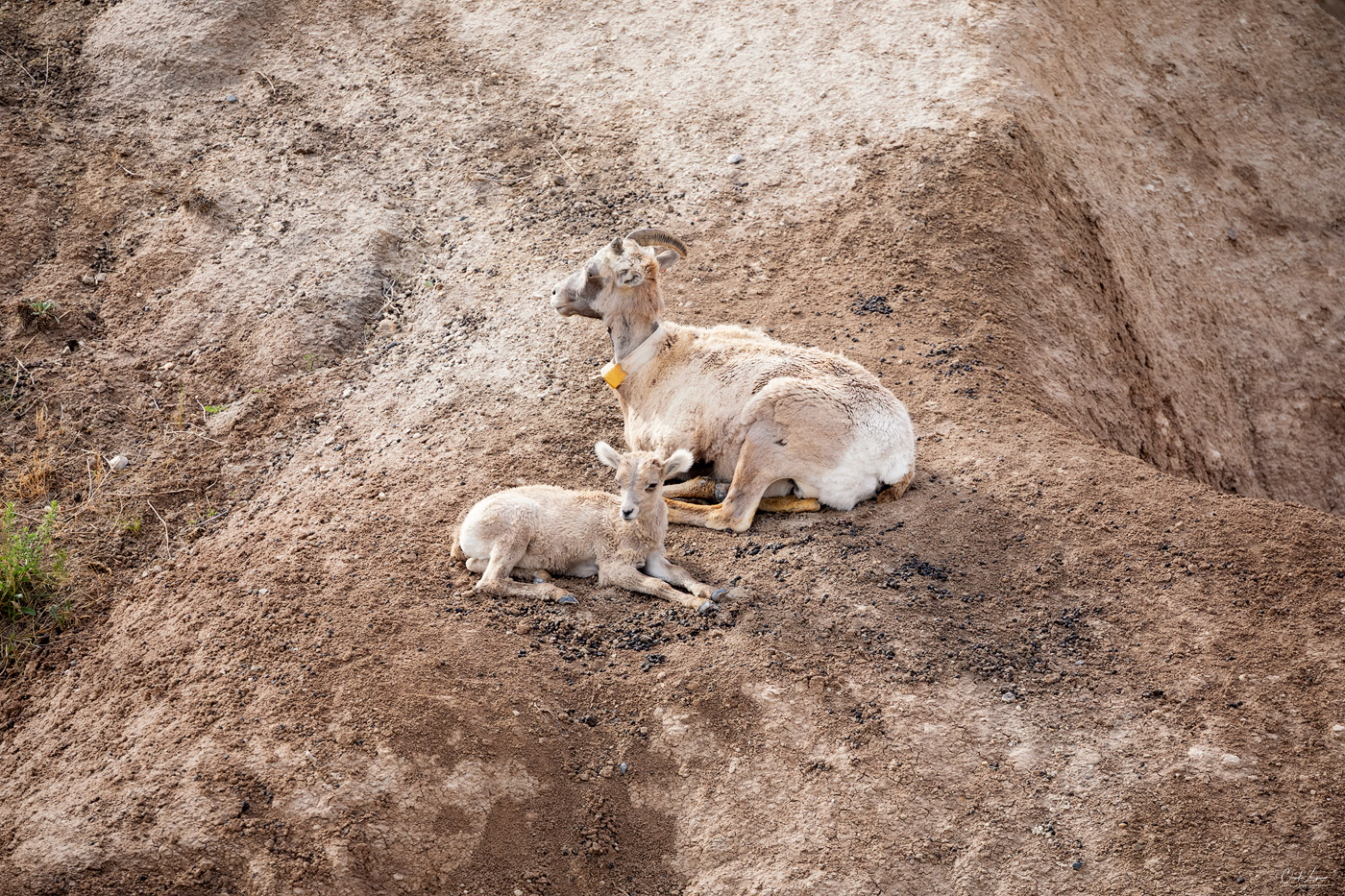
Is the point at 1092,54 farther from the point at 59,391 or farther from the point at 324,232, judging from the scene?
the point at 59,391

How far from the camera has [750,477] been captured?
7066 mm

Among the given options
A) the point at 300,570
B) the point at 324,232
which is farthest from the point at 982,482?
the point at 324,232

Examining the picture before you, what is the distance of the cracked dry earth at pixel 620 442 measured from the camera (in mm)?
5145

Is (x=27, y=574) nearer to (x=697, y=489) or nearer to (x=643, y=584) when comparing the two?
(x=643, y=584)

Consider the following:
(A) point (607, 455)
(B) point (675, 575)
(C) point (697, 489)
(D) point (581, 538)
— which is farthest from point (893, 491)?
(D) point (581, 538)

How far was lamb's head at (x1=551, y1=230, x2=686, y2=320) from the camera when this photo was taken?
777 cm

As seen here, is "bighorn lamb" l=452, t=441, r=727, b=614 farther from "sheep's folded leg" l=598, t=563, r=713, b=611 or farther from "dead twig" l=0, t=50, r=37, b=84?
"dead twig" l=0, t=50, r=37, b=84

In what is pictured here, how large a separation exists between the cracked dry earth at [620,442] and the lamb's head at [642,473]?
0.53 meters

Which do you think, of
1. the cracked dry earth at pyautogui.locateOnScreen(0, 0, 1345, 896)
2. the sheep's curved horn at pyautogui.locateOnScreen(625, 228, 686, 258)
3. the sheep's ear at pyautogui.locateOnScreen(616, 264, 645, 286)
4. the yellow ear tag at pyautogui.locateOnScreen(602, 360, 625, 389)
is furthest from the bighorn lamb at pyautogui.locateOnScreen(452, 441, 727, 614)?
the sheep's curved horn at pyautogui.locateOnScreen(625, 228, 686, 258)

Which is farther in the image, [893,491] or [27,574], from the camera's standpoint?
[27,574]

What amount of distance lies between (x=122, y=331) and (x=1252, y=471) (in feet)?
37.6

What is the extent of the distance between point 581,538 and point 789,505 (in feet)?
5.01

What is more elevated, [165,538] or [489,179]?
[489,179]

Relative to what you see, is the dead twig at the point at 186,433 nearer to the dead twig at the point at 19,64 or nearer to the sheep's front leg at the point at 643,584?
the sheep's front leg at the point at 643,584
